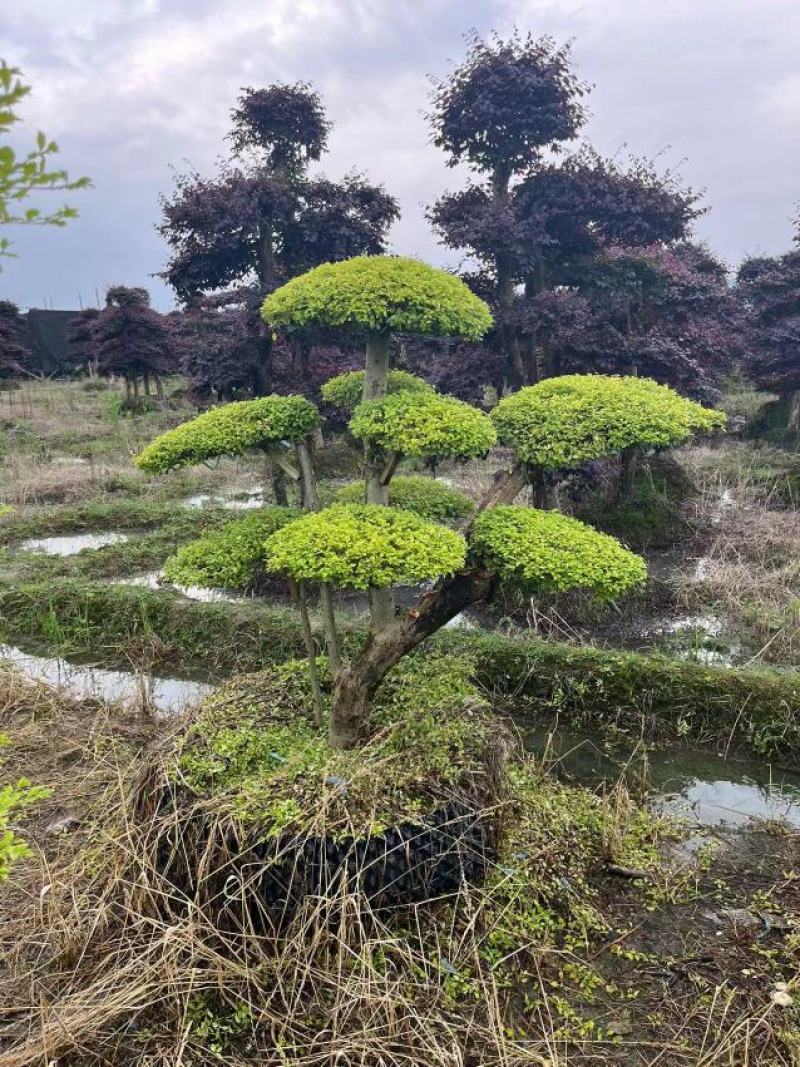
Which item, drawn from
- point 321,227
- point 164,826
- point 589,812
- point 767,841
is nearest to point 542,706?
point 589,812

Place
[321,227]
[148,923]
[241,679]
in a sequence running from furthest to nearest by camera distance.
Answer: [321,227], [241,679], [148,923]

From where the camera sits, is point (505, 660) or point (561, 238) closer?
point (505, 660)

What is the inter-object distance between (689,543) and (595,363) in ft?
7.36

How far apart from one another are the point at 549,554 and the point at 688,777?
203 cm

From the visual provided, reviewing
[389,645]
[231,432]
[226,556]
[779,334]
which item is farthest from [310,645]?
[779,334]

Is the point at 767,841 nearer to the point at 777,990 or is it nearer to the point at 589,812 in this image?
the point at 589,812

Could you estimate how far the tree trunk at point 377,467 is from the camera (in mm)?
3754

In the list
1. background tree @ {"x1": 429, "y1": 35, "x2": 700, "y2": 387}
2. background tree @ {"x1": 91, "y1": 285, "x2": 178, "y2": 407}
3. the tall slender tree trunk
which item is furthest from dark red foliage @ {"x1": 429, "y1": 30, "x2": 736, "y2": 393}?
background tree @ {"x1": 91, "y1": 285, "x2": 178, "y2": 407}

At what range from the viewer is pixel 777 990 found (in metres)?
2.68

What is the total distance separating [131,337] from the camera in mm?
18359

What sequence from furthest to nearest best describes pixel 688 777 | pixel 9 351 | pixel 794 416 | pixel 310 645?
pixel 9 351
pixel 794 416
pixel 688 777
pixel 310 645

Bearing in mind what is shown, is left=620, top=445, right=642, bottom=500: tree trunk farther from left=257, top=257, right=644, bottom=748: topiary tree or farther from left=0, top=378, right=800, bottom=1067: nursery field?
left=257, top=257, right=644, bottom=748: topiary tree

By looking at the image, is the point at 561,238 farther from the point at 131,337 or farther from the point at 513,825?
the point at 131,337

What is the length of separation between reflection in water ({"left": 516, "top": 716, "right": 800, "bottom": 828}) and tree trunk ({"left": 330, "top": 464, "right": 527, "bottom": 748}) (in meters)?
1.03
